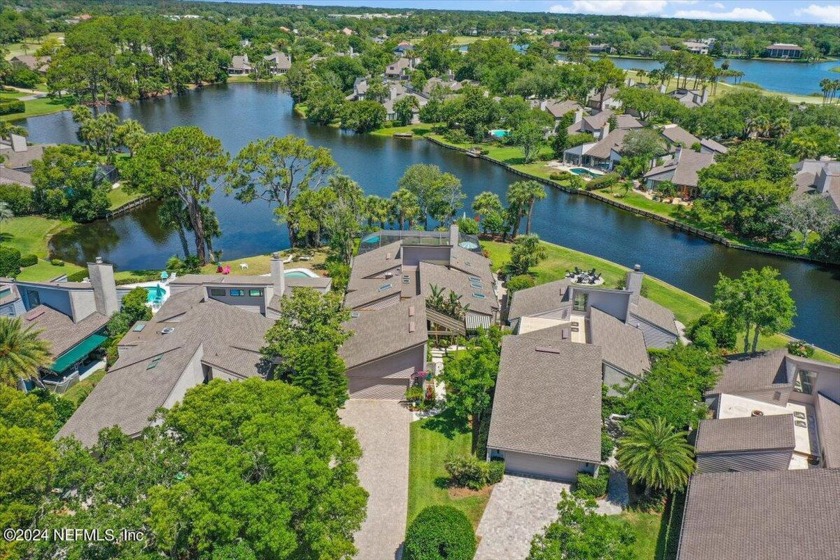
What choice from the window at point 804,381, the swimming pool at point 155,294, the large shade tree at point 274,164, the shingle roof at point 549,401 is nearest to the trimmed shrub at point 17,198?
the large shade tree at point 274,164

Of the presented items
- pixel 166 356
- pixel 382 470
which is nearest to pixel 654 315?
pixel 382 470

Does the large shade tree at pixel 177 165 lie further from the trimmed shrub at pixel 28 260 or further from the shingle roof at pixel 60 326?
the shingle roof at pixel 60 326

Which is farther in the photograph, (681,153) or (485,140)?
(485,140)

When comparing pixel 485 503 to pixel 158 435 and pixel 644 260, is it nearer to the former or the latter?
pixel 158 435

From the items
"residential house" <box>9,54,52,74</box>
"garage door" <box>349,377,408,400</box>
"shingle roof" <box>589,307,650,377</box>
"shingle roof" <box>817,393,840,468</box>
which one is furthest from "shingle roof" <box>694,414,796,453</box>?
"residential house" <box>9,54,52,74</box>

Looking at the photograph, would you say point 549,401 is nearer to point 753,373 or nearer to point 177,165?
point 753,373

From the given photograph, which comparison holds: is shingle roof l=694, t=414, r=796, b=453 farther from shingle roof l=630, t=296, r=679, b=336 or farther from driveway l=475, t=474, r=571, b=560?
shingle roof l=630, t=296, r=679, b=336

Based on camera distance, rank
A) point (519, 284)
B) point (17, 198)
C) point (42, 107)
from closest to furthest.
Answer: point (519, 284) < point (17, 198) < point (42, 107)

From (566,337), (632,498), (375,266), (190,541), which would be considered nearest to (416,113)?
(375,266)
